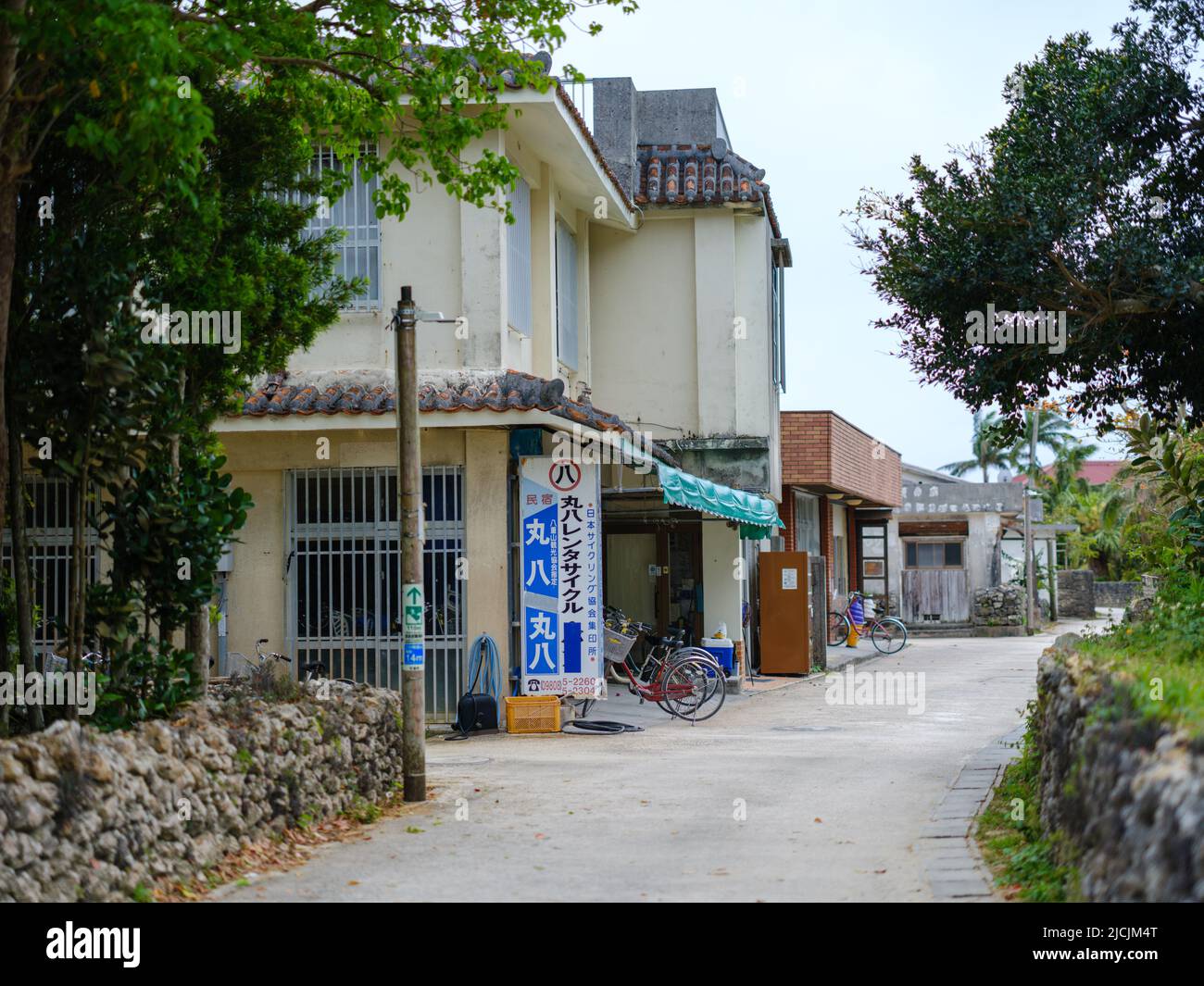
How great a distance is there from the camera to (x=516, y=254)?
1733 cm

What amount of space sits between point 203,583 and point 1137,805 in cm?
604

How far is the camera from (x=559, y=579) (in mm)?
15609

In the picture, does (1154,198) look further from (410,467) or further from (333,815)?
(333,815)

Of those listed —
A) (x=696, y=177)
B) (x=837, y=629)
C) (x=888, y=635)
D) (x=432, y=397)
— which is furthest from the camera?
(x=837, y=629)

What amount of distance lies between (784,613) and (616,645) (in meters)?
5.70

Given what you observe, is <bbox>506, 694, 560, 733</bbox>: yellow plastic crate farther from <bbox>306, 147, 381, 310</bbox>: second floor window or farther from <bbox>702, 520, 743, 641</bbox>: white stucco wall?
<bbox>702, 520, 743, 641</bbox>: white stucco wall

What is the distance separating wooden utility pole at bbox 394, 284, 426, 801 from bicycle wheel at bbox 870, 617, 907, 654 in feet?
71.9

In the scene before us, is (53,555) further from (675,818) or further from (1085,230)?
(1085,230)

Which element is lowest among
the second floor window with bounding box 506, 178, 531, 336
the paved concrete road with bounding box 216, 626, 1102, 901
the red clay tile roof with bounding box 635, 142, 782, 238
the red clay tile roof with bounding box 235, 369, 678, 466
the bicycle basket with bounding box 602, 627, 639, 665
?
the paved concrete road with bounding box 216, 626, 1102, 901

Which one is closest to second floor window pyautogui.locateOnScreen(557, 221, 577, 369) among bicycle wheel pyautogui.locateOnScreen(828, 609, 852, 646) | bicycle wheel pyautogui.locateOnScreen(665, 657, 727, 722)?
bicycle wheel pyautogui.locateOnScreen(665, 657, 727, 722)

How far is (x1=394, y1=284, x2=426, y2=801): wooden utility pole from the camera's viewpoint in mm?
10781

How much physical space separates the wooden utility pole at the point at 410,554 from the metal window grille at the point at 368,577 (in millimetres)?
4951

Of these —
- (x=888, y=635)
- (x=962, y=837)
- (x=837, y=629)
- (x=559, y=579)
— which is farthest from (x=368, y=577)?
(x=837, y=629)

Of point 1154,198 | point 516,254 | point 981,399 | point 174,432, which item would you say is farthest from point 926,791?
point 516,254
